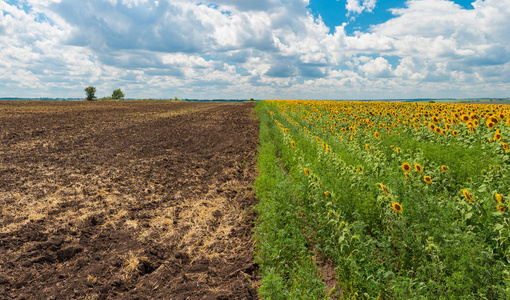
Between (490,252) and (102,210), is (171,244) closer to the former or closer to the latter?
(102,210)

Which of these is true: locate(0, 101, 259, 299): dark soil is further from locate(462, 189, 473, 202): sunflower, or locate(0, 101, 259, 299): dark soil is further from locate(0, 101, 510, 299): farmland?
locate(462, 189, 473, 202): sunflower

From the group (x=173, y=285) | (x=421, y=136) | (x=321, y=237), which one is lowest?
Answer: (x=173, y=285)

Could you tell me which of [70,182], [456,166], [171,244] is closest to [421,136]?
[456,166]

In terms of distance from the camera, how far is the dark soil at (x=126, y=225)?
163 inches

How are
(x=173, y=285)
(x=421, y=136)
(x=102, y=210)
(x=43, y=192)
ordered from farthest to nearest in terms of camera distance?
1. (x=421, y=136)
2. (x=43, y=192)
3. (x=102, y=210)
4. (x=173, y=285)

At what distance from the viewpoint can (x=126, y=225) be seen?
5.84 metres

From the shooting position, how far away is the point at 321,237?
4.53 metres

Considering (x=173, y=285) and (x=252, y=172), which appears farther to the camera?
(x=252, y=172)

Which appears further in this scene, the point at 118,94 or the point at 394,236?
the point at 118,94

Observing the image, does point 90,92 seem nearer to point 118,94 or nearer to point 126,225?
point 118,94

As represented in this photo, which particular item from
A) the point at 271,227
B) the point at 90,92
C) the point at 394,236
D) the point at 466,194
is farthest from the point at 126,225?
the point at 90,92

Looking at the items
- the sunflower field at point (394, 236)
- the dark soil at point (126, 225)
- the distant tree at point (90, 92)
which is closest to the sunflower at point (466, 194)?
the sunflower field at point (394, 236)

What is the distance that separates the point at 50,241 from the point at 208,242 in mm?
2728

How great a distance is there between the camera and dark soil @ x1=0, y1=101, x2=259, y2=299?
413 cm
